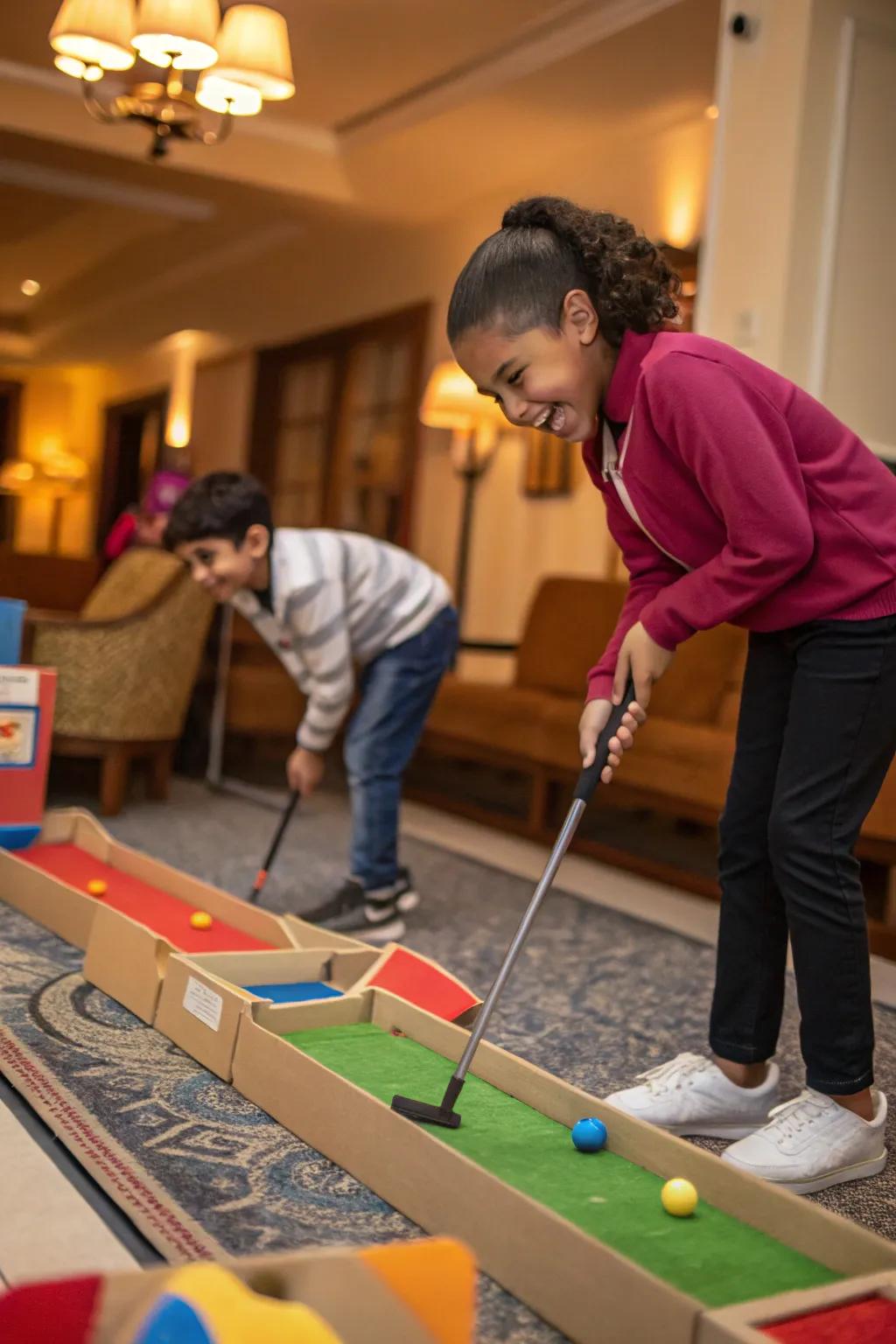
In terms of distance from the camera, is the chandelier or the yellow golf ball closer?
the yellow golf ball

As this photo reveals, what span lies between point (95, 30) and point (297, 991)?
2838mm

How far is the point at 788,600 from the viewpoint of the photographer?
5.10 ft

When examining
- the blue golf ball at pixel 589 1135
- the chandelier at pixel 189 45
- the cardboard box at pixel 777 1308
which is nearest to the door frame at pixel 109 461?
the chandelier at pixel 189 45

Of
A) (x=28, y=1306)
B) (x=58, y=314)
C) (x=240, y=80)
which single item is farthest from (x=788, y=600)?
(x=58, y=314)

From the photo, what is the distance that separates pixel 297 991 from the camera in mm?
2041

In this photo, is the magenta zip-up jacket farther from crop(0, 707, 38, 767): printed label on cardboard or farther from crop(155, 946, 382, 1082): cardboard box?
crop(0, 707, 38, 767): printed label on cardboard

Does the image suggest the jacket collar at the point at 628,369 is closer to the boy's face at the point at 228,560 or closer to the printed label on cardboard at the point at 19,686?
the boy's face at the point at 228,560

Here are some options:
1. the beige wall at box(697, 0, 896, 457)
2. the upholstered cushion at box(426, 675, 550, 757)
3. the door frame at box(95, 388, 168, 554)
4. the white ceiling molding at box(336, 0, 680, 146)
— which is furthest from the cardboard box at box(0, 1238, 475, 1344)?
the door frame at box(95, 388, 168, 554)

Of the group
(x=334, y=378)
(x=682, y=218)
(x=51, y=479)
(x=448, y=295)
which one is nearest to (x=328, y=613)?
(x=682, y=218)

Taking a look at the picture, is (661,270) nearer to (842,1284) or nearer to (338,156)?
(842,1284)

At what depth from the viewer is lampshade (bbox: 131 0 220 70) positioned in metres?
3.49

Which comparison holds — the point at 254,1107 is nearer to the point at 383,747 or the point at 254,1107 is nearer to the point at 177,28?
the point at 383,747

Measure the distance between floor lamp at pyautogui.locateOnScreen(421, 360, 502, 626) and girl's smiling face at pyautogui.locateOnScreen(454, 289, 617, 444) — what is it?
3.70 m

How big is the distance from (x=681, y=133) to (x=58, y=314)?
7299 millimetres
